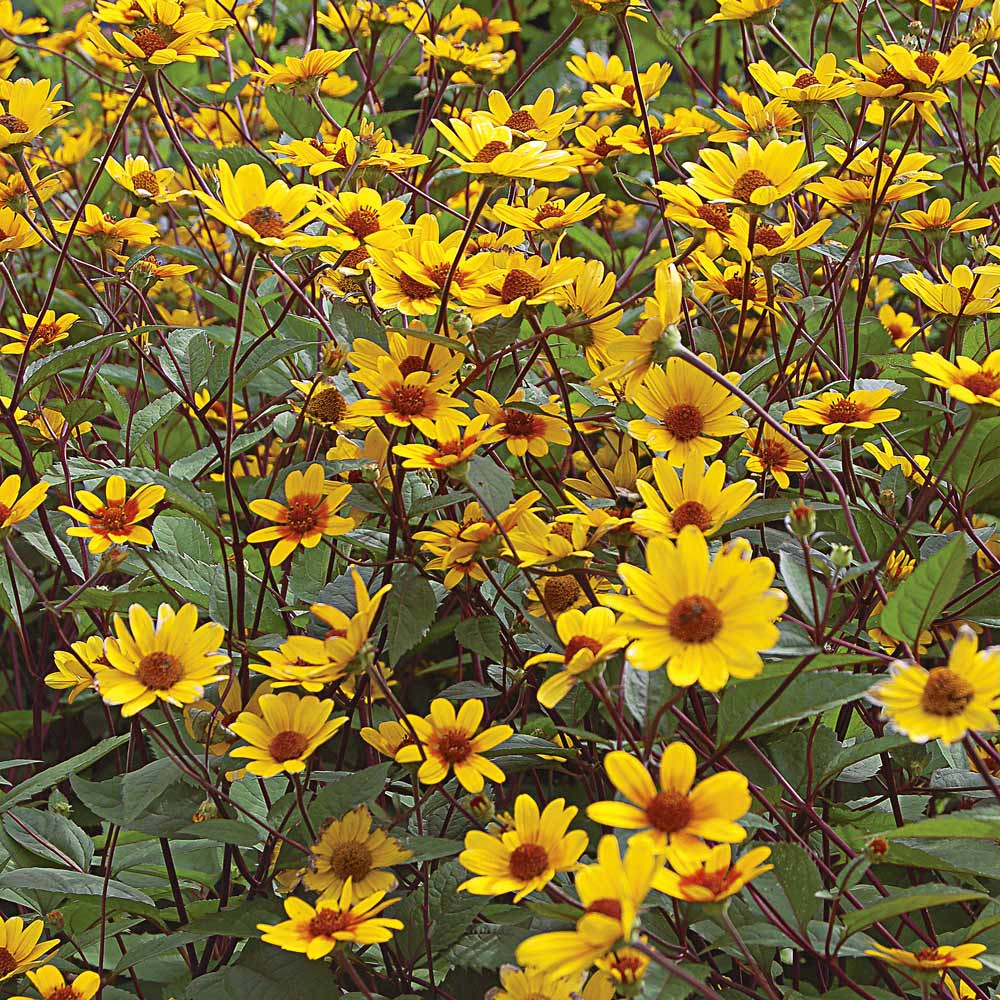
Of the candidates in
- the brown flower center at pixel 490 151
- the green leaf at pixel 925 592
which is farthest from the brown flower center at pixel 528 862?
the brown flower center at pixel 490 151

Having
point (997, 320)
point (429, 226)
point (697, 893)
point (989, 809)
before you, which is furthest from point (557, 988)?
point (997, 320)

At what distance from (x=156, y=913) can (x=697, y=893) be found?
0.44 meters

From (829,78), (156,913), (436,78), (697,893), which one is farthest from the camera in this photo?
(436,78)

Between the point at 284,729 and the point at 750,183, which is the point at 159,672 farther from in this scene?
the point at 750,183

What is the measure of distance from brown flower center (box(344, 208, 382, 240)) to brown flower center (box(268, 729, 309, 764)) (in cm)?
33

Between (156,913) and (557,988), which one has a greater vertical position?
(557,988)

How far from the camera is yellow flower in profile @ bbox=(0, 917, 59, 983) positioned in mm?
680

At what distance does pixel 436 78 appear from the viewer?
132cm

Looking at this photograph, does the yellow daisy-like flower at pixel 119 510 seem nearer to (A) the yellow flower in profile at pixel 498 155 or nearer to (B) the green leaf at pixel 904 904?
(A) the yellow flower in profile at pixel 498 155

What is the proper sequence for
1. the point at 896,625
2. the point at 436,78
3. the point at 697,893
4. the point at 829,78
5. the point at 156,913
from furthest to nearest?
the point at 436,78, the point at 829,78, the point at 156,913, the point at 896,625, the point at 697,893

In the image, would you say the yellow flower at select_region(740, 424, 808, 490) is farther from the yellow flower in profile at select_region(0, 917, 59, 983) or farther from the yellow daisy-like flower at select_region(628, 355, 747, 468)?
the yellow flower in profile at select_region(0, 917, 59, 983)

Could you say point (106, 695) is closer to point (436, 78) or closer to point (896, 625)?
point (896, 625)

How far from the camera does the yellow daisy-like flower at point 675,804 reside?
497mm

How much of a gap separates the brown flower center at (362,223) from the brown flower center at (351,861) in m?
0.39
